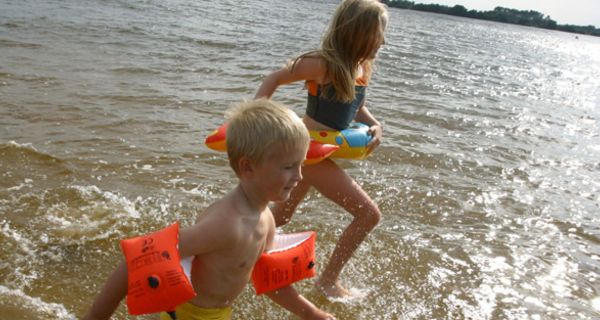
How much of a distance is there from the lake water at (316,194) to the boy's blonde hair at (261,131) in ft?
5.10

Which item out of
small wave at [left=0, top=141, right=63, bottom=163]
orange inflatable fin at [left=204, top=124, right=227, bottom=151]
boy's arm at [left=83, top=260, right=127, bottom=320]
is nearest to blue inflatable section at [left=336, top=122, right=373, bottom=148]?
orange inflatable fin at [left=204, top=124, right=227, bottom=151]

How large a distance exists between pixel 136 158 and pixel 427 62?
12.7 metres

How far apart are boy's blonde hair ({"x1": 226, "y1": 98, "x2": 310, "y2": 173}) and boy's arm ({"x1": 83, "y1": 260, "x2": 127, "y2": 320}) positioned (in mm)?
695

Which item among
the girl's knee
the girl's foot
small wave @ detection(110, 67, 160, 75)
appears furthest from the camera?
small wave @ detection(110, 67, 160, 75)

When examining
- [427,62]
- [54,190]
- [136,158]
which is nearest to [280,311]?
[54,190]

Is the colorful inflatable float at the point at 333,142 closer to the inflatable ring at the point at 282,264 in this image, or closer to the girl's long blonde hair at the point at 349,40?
the girl's long blonde hair at the point at 349,40

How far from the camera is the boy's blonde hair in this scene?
92.4 inches

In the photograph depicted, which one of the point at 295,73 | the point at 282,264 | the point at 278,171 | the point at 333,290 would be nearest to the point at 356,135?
the point at 295,73

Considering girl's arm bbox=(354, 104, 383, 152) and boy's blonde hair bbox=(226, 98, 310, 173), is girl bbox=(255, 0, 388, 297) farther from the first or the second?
boy's blonde hair bbox=(226, 98, 310, 173)

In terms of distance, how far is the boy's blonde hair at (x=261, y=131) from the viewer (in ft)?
7.70

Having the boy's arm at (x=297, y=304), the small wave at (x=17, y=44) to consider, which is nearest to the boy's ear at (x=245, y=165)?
the boy's arm at (x=297, y=304)

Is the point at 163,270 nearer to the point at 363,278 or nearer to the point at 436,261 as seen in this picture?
the point at 363,278

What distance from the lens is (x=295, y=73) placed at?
3.52m

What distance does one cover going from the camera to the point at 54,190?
487 cm
